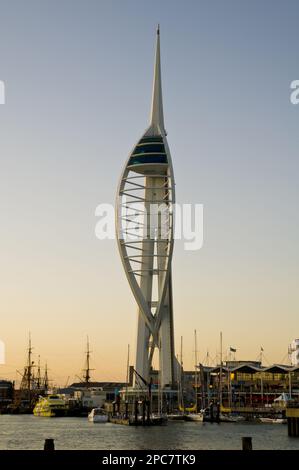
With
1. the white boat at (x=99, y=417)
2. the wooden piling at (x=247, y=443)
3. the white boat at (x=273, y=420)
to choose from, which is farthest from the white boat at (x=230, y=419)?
the wooden piling at (x=247, y=443)

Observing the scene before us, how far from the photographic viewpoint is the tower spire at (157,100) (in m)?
144

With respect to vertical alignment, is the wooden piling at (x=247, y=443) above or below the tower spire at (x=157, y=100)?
below

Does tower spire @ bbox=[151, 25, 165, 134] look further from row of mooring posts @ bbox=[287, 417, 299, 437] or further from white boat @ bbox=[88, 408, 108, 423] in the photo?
row of mooring posts @ bbox=[287, 417, 299, 437]

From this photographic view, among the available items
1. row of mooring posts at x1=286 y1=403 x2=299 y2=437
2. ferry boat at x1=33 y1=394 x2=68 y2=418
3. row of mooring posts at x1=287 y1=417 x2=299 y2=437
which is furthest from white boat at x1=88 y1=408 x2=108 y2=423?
row of mooring posts at x1=286 y1=403 x2=299 y2=437

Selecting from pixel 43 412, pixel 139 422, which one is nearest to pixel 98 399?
pixel 43 412

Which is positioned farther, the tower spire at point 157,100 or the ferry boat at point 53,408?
the tower spire at point 157,100

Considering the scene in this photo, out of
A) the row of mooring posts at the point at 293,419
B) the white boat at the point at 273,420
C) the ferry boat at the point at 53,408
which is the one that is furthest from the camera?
the ferry boat at the point at 53,408

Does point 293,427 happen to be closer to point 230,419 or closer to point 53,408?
point 230,419

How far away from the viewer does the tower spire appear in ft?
471

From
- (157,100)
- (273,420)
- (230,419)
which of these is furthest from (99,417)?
(157,100)

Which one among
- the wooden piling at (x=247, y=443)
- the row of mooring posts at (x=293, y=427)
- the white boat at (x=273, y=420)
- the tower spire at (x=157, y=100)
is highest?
the tower spire at (x=157, y=100)

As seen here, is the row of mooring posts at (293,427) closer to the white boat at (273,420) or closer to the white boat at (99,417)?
the white boat at (273,420)

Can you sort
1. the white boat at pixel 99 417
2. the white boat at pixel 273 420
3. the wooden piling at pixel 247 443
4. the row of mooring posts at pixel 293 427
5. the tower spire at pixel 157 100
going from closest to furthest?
the wooden piling at pixel 247 443
the row of mooring posts at pixel 293 427
the white boat at pixel 273 420
the white boat at pixel 99 417
the tower spire at pixel 157 100
